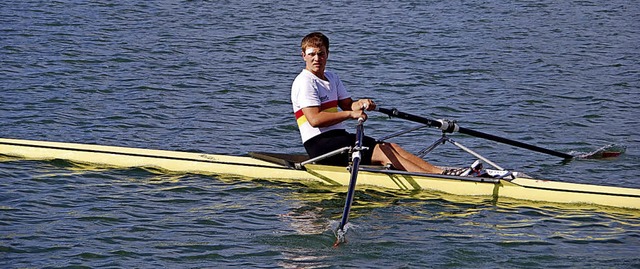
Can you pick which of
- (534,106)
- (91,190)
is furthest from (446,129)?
(534,106)

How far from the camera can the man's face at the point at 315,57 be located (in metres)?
8.72

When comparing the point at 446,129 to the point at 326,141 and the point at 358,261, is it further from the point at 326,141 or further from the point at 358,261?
the point at 358,261

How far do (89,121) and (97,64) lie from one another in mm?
3799

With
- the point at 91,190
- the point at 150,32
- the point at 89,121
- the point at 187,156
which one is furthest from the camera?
the point at 150,32

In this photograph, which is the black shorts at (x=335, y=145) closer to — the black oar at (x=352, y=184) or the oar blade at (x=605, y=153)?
the black oar at (x=352, y=184)

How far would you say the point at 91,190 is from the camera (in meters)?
9.22

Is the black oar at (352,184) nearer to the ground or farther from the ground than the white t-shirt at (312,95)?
nearer to the ground

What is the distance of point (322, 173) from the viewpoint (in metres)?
9.20

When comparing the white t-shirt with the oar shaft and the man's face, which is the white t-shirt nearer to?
the man's face

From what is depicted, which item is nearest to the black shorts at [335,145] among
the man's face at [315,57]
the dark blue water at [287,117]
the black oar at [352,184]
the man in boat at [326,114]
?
the man in boat at [326,114]

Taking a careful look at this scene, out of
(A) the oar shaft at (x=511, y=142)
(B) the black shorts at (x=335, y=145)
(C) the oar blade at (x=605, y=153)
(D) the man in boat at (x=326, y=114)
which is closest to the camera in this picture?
(D) the man in boat at (x=326, y=114)

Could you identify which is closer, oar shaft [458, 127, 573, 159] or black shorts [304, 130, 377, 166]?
→ black shorts [304, 130, 377, 166]

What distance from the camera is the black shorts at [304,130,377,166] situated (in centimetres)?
890

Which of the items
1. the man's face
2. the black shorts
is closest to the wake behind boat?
the black shorts
